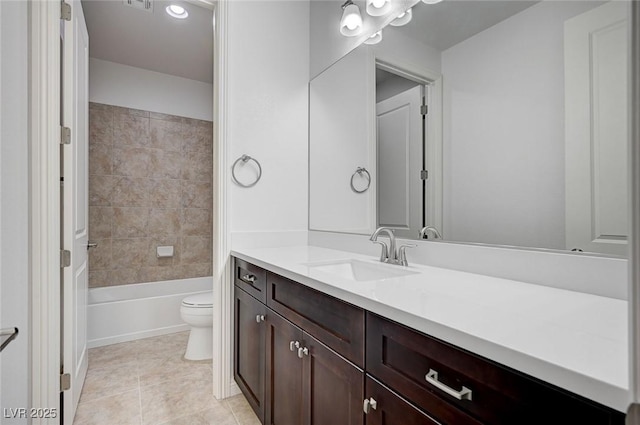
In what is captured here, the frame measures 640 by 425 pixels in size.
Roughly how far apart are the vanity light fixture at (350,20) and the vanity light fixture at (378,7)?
4.2 inches

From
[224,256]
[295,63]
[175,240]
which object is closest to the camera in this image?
[224,256]

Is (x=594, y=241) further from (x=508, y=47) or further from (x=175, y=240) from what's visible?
(x=175, y=240)

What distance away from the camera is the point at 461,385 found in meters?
0.62

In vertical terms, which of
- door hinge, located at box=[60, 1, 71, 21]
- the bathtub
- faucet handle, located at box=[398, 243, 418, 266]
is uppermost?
door hinge, located at box=[60, 1, 71, 21]

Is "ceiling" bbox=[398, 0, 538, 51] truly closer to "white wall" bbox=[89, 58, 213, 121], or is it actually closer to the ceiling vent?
the ceiling vent

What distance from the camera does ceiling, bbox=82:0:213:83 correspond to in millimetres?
2352

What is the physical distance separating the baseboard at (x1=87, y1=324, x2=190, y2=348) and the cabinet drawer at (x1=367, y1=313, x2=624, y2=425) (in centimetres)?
265

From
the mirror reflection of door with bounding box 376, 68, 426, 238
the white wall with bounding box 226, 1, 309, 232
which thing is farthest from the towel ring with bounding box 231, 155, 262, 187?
the mirror reflection of door with bounding box 376, 68, 426, 238

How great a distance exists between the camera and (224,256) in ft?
6.21

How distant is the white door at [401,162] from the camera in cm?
147

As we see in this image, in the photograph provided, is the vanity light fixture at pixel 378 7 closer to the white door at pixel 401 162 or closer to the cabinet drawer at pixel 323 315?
the white door at pixel 401 162

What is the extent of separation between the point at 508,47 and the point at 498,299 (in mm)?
885
